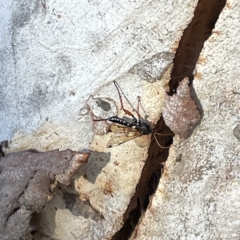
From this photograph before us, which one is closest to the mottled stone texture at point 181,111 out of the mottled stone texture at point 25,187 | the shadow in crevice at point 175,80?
the shadow in crevice at point 175,80

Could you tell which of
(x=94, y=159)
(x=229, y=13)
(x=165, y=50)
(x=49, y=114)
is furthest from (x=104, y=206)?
(x=229, y=13)

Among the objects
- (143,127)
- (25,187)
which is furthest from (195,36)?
(25,187)

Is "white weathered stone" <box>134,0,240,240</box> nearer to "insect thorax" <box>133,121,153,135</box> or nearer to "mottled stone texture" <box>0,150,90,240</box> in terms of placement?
"insect thorax" <box>133,121,153,135</box>

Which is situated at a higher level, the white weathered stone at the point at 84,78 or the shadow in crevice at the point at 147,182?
the white weathered stone at the point at 84,78

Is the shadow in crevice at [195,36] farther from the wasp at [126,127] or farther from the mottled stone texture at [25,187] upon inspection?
the mottled stone texture at [25,187]

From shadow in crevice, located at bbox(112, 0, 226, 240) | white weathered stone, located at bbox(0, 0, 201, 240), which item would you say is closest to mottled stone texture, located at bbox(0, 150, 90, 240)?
white weathered stone, located at bbox(0, 0, 201, 240)

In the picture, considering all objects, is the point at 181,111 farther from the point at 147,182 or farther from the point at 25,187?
the point at 25,187
